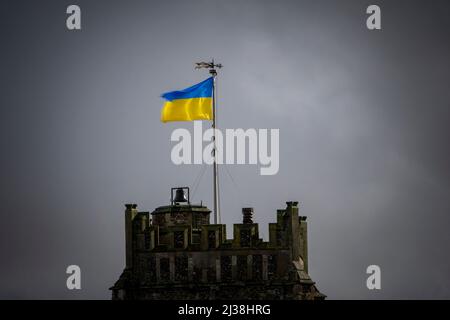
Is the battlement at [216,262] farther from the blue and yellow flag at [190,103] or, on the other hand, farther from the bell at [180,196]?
the blue and yellow flag at [190,103]

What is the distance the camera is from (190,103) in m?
164

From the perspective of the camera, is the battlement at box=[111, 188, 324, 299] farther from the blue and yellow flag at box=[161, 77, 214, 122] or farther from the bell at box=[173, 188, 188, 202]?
the blue and yellow flag at box=[161, 77, 214, 122]

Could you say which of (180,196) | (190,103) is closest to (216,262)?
(180,196)

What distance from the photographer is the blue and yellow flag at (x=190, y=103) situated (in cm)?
16388

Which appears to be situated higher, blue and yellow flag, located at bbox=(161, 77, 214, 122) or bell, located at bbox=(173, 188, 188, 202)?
blue and yellow flag, located at bbox=(161, 77, 214, 122)

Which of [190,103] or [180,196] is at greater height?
[190,103]

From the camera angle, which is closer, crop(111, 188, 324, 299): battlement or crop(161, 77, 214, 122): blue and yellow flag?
crop(111, 188, 324, 299): battlement

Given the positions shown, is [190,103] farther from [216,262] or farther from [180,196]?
[216,262]

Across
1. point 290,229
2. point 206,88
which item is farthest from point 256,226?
point 206,88

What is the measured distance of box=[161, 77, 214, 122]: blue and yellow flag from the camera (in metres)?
164

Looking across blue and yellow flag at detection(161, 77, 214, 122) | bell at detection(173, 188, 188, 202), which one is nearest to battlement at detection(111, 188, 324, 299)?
bell at detection(173, 188, 188, 202)
